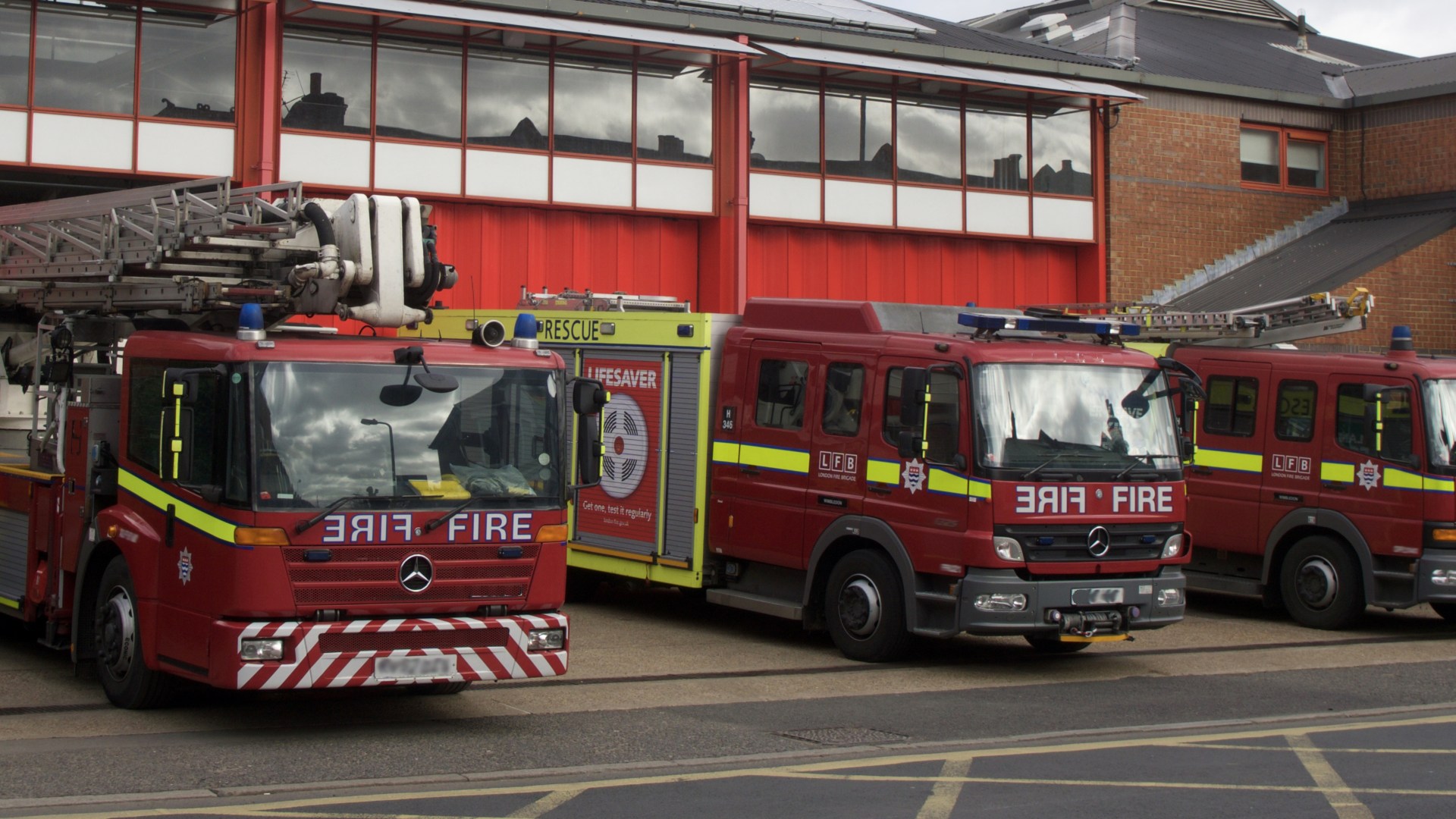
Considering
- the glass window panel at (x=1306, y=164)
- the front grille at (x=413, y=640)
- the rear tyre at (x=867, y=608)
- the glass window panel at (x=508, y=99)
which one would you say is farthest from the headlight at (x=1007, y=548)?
the glass window panel at (x=1306, y=164)

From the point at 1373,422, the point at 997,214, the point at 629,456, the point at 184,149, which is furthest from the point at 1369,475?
the point at 184,149

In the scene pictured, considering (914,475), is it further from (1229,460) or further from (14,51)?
(14,51)

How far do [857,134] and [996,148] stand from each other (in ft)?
A: 9.13

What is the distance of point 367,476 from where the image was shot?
879 cm

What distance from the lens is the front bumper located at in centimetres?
1121

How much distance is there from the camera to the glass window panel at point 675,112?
81.8 ft

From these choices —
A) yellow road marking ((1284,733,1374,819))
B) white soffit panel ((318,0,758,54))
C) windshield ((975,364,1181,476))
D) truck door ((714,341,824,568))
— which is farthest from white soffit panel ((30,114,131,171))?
yellow road marking ((1284,733,1374,819))

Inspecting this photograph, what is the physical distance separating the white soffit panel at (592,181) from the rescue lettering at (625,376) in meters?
10.1

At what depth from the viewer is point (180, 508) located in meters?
8.96

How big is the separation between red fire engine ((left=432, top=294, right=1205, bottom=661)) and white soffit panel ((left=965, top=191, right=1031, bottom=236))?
1460 cm

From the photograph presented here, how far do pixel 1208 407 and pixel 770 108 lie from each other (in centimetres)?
1212

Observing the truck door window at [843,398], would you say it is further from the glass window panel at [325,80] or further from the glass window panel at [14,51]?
the glass window panel at [14,51]

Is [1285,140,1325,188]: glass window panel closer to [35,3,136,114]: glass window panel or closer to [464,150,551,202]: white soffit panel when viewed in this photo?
[464,150,551,202]: white soffit panel

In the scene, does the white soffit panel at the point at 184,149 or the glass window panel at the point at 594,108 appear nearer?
the white soffit panel at the point at 184,149
